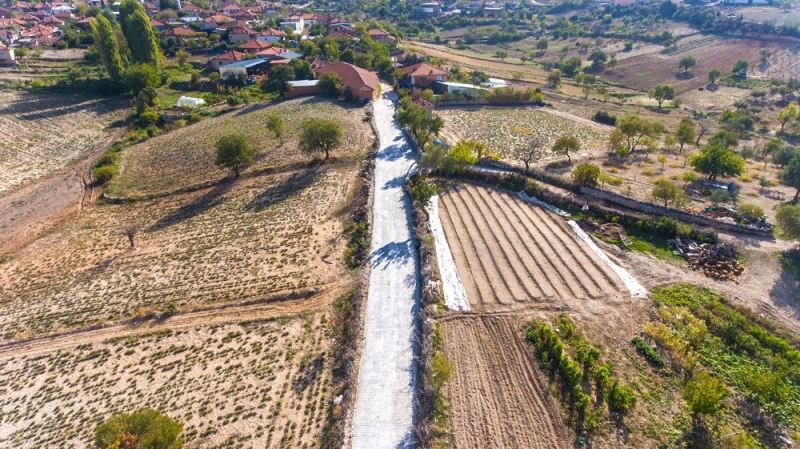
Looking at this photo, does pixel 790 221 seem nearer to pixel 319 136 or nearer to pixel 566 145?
pixel 566 145

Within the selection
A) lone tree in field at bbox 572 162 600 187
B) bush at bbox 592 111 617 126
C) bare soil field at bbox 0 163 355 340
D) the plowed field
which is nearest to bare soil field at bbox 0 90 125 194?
bare soil field at bbox 0 163 355 340

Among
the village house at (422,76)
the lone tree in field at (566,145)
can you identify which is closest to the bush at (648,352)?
the lone tree in field at (566,145)

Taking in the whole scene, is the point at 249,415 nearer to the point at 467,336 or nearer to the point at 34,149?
the point at 467,336

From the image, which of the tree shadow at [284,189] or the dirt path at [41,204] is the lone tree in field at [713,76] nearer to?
the tree shadow at [284,189]

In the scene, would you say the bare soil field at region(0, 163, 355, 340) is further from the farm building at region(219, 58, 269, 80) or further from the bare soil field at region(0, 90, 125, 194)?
the farm building at region(219, 58, 269, 80)

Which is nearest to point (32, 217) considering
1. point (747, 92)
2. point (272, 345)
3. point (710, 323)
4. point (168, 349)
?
point (168, 349)
